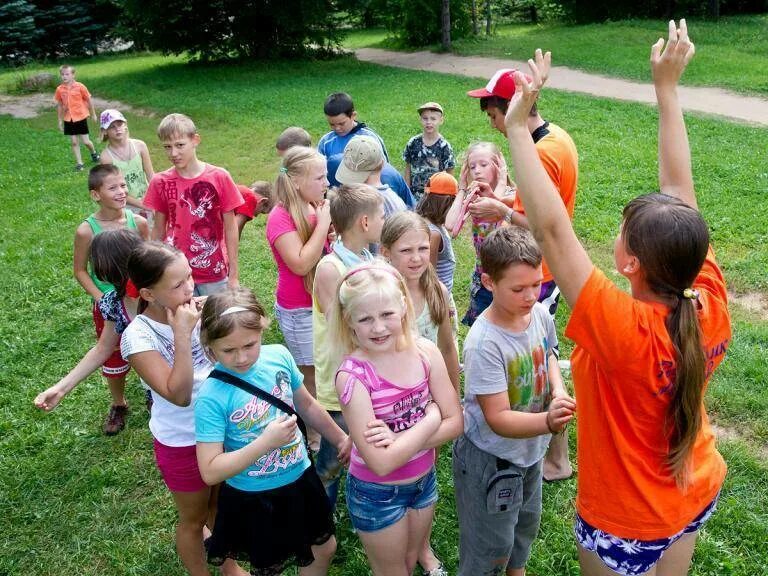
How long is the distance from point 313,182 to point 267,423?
5.33ft

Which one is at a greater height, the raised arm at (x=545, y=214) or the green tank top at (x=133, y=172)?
the raised arm at (x=545, y=214)

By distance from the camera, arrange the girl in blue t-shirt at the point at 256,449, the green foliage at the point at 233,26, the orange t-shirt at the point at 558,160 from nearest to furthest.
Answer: the girl in blue t-shirt at the point at 256,449 < the orange t-shirt at the point at 558,160 < the green foliage at the point at 233,26

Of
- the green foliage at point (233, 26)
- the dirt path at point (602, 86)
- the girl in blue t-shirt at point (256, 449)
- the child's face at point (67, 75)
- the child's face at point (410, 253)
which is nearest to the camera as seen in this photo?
the girl in blue t-shirt at point (256, 449)

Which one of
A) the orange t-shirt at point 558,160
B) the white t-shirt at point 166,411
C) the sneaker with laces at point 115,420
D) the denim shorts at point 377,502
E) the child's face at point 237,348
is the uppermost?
the orange t-shirt at point 558,160

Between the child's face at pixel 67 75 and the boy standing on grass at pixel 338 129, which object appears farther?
the child's face at pixel 67 75

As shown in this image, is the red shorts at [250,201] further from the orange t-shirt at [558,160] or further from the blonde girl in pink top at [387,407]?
the blonde girl in pink top at [387,407]

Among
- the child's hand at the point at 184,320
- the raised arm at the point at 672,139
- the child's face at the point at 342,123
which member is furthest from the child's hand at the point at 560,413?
the child's face at the point at 342,123

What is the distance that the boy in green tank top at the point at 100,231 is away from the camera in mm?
4613

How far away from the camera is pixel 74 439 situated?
466 cm

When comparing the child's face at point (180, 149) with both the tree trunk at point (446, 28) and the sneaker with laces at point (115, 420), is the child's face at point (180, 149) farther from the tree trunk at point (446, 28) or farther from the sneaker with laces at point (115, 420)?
the tree trunk at point (446, 28)

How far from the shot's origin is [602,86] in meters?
16.6

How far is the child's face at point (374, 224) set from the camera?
11.0 feet

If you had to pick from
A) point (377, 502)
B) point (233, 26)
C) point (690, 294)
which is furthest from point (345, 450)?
point (233, 26)

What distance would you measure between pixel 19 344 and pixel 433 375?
477 centimetres
